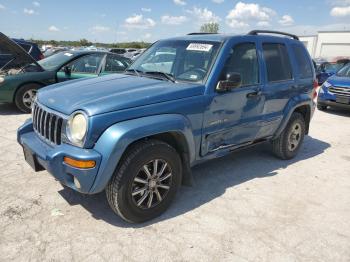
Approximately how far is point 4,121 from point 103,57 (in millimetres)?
2692

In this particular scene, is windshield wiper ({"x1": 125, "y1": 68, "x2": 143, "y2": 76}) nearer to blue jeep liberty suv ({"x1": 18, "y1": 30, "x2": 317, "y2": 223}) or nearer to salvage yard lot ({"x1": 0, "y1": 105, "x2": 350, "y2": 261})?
blue jeep liberty suv ({"x1": 18, "y1": 30, "x2": 317, "y2": 223})

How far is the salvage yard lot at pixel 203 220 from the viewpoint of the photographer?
9.87ft

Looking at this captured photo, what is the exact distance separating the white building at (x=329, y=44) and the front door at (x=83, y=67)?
1742 inches

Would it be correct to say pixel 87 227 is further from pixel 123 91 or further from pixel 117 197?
pixel 123 91

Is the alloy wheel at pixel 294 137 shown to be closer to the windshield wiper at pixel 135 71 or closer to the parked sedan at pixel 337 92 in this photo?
the windshield wiper at pixel 135 71

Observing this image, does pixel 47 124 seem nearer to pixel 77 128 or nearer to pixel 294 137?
pixel 77 128

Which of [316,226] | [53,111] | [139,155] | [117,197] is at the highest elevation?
[53,111]

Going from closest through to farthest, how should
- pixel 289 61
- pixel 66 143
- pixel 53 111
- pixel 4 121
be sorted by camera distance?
pixel 66 143, pixel 53 111, pixel 289 61, pixel 4 121

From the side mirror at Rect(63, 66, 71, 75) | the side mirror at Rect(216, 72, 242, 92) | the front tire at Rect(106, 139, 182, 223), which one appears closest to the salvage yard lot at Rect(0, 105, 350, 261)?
the front tire at Rect(106, 139, 182, 223)

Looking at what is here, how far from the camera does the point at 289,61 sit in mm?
5078

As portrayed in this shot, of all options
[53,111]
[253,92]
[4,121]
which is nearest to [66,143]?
[53,111]

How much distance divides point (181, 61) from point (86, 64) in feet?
14.8

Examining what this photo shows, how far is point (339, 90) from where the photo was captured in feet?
31.2

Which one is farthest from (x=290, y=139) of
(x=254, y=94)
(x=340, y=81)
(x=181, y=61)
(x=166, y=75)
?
(x=340, y=81)
